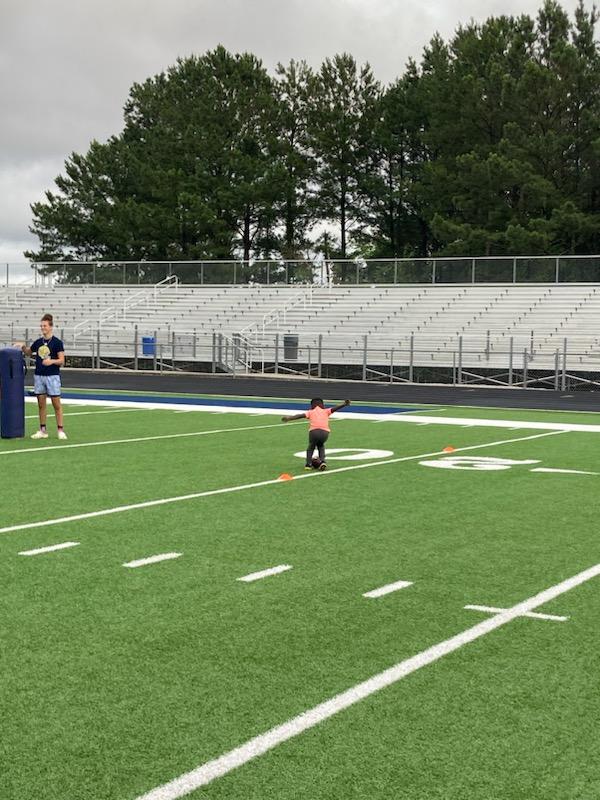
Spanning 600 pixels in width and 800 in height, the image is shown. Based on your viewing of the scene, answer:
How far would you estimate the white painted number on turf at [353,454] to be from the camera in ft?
41.7

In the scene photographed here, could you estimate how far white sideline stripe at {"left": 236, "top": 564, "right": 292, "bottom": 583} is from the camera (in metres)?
6.50

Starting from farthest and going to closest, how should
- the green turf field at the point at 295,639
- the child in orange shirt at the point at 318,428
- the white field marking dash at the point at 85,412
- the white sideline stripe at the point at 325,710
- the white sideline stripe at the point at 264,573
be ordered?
the white field marking dash at the point at 85,412, the child in orange shirt at the point at 318,428, the white sideline stripe at the point at 264,573, the green turf field at the point at 295,639, the white sideline stripe at the point at 325,710

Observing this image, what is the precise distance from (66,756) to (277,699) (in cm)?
95

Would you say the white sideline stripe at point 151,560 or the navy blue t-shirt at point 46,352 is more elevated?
the navy blue t-shirt at point 46,352

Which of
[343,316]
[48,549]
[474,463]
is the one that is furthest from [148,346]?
[48,549]

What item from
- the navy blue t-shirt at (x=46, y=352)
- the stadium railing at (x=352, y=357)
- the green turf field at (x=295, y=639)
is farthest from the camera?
the stadium railing at (x=352, y=357)

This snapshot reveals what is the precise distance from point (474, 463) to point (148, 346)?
26.3 m

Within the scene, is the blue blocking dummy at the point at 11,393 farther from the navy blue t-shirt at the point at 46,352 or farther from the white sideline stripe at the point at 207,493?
the white sideline stripe at the point at 207,493

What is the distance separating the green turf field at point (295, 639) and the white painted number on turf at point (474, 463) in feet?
3.89

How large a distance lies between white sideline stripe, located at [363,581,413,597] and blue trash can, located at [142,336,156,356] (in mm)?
30328

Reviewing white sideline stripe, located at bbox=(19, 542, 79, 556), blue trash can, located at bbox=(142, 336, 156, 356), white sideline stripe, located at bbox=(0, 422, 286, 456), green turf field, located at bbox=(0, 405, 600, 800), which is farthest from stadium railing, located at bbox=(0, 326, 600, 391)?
white sideline stripe, located at bbox=(19, 542, 79, 556)

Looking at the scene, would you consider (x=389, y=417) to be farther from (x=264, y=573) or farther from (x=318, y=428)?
(x=264, y=573)

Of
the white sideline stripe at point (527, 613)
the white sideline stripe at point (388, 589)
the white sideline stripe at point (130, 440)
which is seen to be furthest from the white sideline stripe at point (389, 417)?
the white sideline stripe at point (527, 613)

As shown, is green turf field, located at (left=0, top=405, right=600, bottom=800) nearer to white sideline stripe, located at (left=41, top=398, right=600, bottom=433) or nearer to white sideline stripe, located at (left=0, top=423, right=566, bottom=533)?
white sideline stripe, located at (left=0, top=423, right=566, bottom=533)
